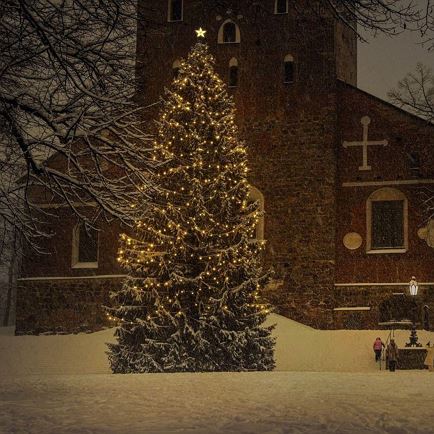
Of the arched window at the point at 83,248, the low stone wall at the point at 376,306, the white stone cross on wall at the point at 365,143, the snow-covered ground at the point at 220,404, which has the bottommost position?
the snow-covered ground at the point at 220,404

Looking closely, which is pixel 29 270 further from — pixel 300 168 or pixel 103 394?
pixel 103 394

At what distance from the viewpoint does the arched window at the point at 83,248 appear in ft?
95.6

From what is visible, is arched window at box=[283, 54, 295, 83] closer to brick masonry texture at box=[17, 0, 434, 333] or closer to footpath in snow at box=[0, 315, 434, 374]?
brick masonry texture at box=[17, 0, 434, 333]

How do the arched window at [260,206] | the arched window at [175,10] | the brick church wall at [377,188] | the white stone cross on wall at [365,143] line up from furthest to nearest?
1. the arched window at [175,10]
2. the arched window at [260,206]
3. the white stone cross on wall at [365,143]
4. the brick church wall at [377,188]

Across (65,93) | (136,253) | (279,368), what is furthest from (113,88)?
(279,368)

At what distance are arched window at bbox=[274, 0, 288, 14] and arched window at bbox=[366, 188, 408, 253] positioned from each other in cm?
675

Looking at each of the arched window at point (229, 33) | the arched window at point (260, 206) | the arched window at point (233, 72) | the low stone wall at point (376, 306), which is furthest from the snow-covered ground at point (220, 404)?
the arched window at point (229, 33)

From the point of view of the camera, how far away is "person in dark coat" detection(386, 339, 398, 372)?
21.7m

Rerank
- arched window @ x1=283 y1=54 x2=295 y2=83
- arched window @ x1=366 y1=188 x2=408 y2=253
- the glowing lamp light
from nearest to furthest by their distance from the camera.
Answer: the glowing lamp light → arched window @ x1=366 y1=188 x2=408 y2=253 → arched window @ x1=283 y1=54 x2=295 y2=83

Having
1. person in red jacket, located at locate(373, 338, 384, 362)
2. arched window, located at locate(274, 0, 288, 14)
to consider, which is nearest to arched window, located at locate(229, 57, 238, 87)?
arched window, located at locate(274, 0, 288, 14)

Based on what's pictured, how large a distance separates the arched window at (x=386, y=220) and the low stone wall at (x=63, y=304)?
27.4 feet

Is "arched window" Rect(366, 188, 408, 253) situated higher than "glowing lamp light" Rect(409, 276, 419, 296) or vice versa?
"arched window" Rect(366, 188, 408, 253)

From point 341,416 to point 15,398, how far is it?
A: 14.8 feet

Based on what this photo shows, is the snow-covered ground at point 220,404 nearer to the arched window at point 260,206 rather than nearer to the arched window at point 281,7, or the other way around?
the arched window at point 260,206
